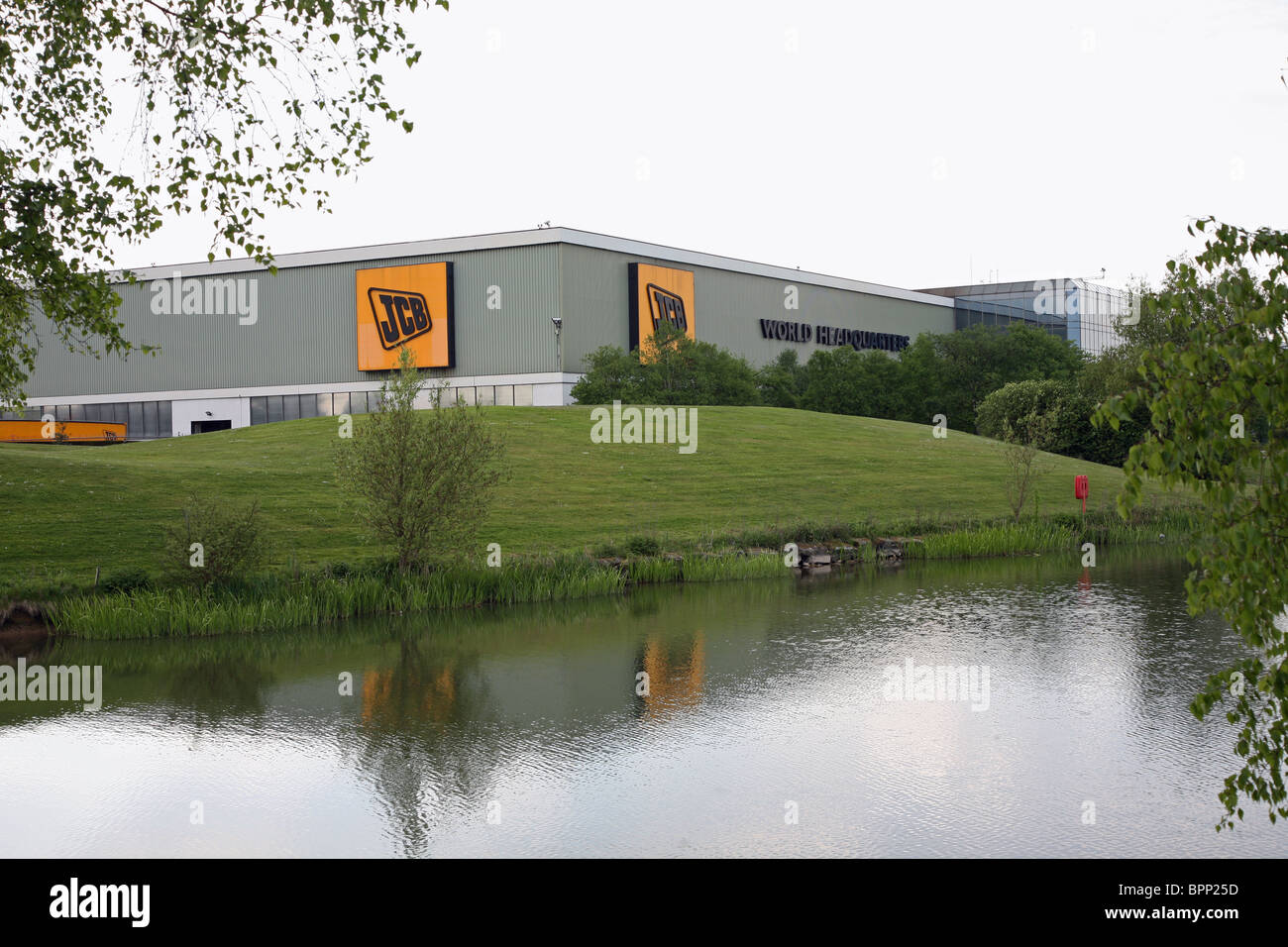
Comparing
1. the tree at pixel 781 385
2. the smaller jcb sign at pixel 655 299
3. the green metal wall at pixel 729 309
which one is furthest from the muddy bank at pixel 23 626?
the smaller jcb sign at pixel 655 299

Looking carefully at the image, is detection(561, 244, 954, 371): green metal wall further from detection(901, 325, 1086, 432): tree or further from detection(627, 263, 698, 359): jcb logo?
detection(901, 325, 1086, 432): tree

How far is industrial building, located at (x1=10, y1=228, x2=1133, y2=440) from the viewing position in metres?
63.2

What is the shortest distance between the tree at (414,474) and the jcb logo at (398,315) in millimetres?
43428

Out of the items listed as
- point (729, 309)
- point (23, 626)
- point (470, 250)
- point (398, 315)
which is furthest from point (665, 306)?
point (23, 626)

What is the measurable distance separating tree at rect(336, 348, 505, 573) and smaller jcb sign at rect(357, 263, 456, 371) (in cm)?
4281

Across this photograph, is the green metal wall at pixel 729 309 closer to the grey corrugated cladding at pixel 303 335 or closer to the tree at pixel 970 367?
the grey corrugated cladding at pixel 303 335

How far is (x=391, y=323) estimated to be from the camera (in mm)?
65062

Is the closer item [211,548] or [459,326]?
[211,548]

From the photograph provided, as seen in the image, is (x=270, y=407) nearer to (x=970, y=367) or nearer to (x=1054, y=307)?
(x=970, y=367)

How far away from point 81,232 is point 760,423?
114 feet

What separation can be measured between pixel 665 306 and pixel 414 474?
1830 inches

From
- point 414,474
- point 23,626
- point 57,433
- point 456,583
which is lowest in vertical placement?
point 23,626

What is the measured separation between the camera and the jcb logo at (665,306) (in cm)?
6612

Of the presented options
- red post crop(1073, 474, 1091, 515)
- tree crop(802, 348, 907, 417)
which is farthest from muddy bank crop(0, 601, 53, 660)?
tree crop(802, 348, 907, 417)
